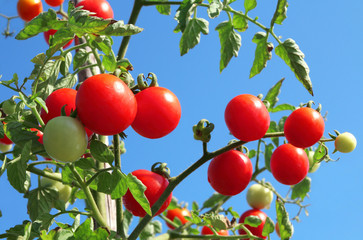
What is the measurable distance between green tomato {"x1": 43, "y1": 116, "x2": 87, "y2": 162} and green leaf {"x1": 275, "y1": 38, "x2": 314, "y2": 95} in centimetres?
78

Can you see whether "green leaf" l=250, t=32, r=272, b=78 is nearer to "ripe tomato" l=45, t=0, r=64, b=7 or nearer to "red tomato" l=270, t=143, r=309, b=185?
"red tomato" l=270, t=143, r=309, b=185

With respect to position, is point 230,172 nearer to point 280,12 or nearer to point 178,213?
point 280,12

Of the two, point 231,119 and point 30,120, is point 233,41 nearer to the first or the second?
point 231,119

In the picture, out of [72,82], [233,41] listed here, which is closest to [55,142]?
[72,82]

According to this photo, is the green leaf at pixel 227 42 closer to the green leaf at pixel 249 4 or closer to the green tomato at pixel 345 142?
the green leaf at pixel 249 4

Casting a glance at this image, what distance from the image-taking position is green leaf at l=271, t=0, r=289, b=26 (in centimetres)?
162

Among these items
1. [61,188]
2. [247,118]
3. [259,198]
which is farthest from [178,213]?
[247,118]

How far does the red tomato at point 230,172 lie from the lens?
1.74 meters

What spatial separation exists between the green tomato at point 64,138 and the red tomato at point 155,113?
21cm

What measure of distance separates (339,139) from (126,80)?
948mm

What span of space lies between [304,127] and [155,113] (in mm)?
608

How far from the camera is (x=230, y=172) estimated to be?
1.73 m

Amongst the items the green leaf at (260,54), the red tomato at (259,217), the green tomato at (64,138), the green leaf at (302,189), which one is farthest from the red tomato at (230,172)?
the green leaf at (302,189)

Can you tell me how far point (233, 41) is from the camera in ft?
5.35
